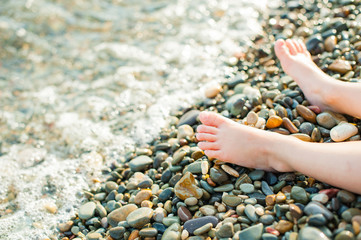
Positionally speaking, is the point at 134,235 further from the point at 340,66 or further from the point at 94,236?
the point at 340,66

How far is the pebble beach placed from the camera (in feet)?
6.46

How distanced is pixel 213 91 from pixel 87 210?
1.45m

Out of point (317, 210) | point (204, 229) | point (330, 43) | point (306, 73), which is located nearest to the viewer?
point (317, 210)

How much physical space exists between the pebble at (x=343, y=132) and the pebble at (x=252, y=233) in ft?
2.57

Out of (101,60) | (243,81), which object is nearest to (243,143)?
(243,81)

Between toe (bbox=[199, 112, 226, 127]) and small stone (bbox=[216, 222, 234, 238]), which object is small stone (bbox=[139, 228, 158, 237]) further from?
toe (bbox=[199, 112, 226, 127])

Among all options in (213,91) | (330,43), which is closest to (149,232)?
(213,91)

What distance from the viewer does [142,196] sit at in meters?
2.36

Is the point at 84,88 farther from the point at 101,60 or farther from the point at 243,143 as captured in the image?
the point at 243,143

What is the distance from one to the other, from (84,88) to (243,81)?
172 centimetres

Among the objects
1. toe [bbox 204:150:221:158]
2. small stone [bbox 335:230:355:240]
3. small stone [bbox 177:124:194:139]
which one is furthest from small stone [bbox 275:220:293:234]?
small stone [bbox 177:124:194:139]

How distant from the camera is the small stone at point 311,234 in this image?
1.63 metres

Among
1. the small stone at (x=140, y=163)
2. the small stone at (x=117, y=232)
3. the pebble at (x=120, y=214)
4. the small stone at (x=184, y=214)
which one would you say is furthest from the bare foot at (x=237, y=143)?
the small stone at (x=117, y=232)

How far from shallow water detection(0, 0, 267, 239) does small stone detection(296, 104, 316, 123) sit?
3.53ft
